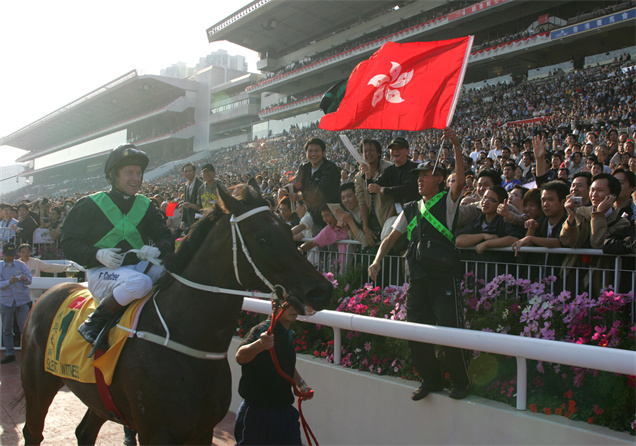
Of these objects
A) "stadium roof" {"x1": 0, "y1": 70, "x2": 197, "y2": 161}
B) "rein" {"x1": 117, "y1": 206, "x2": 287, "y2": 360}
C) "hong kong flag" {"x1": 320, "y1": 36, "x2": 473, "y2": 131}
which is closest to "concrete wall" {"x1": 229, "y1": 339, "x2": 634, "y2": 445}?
"rein" {"x1": 117, "y1": 206, "x2": 287, "y2": 360}

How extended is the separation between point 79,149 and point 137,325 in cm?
7702

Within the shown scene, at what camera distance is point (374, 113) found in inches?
198

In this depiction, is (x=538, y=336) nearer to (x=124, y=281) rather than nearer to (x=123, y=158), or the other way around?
(x=124, y=281)

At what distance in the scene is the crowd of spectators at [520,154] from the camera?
172 inches

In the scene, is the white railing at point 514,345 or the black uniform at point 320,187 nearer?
the white railing at point 514,345

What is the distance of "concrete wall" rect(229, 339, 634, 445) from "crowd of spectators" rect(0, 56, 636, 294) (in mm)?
1347

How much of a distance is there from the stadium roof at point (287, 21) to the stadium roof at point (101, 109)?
12007 millimetres

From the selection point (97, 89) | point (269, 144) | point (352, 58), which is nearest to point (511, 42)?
point (352, 58)

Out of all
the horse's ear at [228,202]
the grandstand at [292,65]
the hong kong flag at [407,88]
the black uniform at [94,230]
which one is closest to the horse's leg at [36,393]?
the black uniform at [94,230]

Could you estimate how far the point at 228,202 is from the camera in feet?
8.34

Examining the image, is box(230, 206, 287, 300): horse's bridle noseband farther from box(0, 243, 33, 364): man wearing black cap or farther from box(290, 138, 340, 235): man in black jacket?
box(0, 243, 33, 364): man wearing black cap

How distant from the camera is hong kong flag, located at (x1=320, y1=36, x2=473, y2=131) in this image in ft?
14.6

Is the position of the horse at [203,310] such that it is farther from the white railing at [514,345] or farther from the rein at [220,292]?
the white railing at [514,345]

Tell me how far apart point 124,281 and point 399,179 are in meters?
2.88
